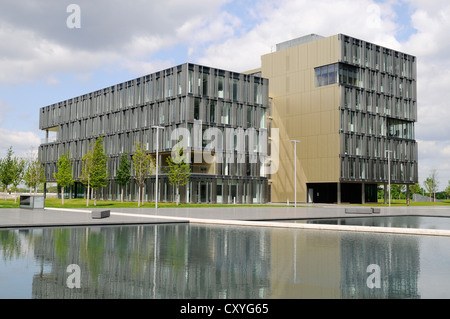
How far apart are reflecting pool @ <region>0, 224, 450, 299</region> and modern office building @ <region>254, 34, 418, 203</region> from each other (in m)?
51.0

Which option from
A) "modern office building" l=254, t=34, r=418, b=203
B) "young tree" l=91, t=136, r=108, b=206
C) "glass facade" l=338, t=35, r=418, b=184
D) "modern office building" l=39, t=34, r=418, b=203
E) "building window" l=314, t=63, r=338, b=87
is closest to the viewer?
"young tree" l=91, t=136, r=108, b=206

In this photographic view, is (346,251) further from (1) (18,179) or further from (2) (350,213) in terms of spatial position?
(1) (18,179)

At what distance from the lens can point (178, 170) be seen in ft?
176

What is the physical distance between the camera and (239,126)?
61969mm

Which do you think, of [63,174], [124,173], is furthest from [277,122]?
[63,174]

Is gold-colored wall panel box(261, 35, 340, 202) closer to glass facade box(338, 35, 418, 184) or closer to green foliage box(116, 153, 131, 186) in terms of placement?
glass facade box(338, 35, 418, 184)

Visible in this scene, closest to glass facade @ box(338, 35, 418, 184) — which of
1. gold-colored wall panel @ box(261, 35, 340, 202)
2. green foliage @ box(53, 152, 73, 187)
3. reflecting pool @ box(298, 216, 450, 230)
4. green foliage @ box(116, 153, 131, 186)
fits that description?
gold-colored wall panel @ box(261, 35, 340, 202)

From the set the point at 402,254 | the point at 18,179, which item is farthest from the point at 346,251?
the point at 18,179

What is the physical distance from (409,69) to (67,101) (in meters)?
58.7

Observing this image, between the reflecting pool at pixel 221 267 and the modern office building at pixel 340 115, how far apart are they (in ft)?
167

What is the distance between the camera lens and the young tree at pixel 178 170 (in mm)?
53531

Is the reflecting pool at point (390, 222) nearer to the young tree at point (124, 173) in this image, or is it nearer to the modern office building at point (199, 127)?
the modern office building at point (199, 127)

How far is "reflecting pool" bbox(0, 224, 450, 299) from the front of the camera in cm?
789

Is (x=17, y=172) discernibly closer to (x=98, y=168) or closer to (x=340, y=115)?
(x=98, y=168)
